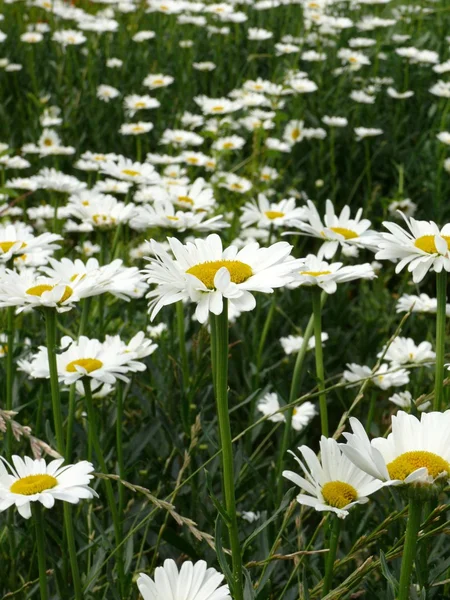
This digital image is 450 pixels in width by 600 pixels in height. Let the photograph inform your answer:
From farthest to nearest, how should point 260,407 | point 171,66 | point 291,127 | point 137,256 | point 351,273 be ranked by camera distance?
point 171,66 < point 291,127 < point 137,256 < point 260,407 < point 351,273

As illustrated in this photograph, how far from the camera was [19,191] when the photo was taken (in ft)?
11.7

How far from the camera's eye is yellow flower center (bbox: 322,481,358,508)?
42.7 inches

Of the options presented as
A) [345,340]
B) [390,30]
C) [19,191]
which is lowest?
[345,340]

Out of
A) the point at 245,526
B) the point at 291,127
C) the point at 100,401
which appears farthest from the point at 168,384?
the point at 291,127

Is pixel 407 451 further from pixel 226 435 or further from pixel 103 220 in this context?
pixel 103 220

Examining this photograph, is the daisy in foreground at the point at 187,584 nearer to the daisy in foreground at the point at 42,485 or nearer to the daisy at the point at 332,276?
the daisy in foreground at the point at 42,485

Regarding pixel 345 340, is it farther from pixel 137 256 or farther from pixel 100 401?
→ pixel 100 401

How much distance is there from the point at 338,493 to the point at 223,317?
0.27 metres

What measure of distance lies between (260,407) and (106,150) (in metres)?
2.81

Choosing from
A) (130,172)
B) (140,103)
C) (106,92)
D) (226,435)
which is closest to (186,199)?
(130,172)

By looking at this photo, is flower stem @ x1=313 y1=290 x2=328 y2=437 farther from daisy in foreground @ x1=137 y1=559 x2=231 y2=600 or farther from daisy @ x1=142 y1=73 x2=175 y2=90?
daisy @ x1=142 y1=73 x2=175 y2=90

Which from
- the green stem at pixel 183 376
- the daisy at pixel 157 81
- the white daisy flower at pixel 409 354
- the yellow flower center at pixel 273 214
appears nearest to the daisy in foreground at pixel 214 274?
the green stem at pixel 183 376

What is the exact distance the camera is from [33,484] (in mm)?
1140

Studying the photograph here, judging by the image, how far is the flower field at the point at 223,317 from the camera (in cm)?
108
